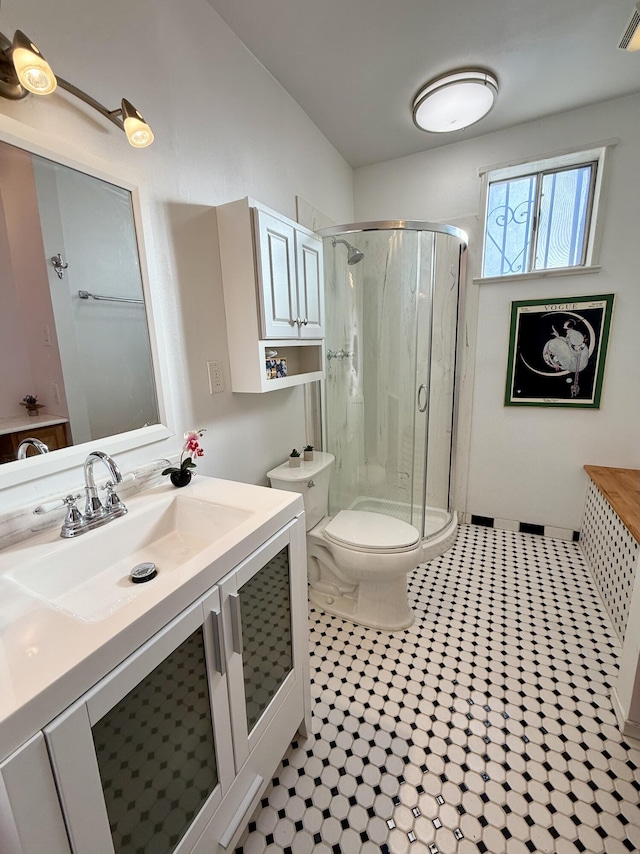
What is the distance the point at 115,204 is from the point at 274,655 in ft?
4.81

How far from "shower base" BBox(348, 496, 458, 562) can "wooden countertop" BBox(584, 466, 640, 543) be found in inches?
35.5

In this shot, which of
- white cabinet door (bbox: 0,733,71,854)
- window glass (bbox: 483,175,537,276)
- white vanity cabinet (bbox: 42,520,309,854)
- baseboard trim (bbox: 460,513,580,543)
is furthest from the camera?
baseboard trim (bbox: 460,513,580,543)

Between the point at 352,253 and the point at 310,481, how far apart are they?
1280 millimetres

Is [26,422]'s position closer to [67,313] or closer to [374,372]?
[67,313]

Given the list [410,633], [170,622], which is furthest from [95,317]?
[410,633]

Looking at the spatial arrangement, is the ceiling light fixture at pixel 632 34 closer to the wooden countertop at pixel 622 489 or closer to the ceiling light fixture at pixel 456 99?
the ceiling light fixture at pixel 456 99

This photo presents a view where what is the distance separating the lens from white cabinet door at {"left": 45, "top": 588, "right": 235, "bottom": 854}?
0.58m

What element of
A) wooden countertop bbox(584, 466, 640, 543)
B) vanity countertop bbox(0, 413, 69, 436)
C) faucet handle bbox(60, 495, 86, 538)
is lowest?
wooden countertop bbox(584, 466, 640, 543)

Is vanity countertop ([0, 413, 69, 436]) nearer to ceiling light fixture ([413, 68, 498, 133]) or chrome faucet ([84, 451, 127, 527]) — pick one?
chrome faucet ([84, 451, 127, 527])

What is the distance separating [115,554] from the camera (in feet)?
3.38

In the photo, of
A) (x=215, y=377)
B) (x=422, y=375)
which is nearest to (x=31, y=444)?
(x=215, y=377)

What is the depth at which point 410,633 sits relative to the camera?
70.6 inches

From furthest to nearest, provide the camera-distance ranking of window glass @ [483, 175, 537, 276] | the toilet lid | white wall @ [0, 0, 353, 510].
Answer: window glass @ [483, 175, 537, 276]
the toilet lid
white wall @ [0, 0, 353, 510]

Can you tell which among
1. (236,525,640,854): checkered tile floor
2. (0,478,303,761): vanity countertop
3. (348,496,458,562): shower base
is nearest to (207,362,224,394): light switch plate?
(0,478,303,761): vanity countertop
